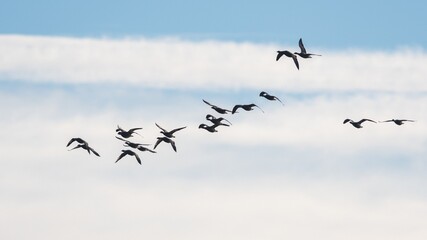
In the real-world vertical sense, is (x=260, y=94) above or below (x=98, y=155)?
above

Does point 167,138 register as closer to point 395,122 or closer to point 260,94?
point 260,94

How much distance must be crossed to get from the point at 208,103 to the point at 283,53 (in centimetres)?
1511

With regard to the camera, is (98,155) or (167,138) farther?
(167,138)

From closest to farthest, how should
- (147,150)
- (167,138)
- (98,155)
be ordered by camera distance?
(98,155)
(147,150)
(167,138)

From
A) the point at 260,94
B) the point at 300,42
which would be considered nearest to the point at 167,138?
the point at 260,94

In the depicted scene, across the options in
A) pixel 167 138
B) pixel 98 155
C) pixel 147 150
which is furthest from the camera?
pixel 167 138

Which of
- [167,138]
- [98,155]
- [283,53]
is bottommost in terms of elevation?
[98,155]

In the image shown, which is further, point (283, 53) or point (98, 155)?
point (283, 53)

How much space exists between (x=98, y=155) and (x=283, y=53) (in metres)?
37.6

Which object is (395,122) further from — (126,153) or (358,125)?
(126,153)

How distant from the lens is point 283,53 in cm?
13125

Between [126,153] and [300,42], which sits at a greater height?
[300,42]

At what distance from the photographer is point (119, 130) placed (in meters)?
132

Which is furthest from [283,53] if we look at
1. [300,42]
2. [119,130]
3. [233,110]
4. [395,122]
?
[119,130]
